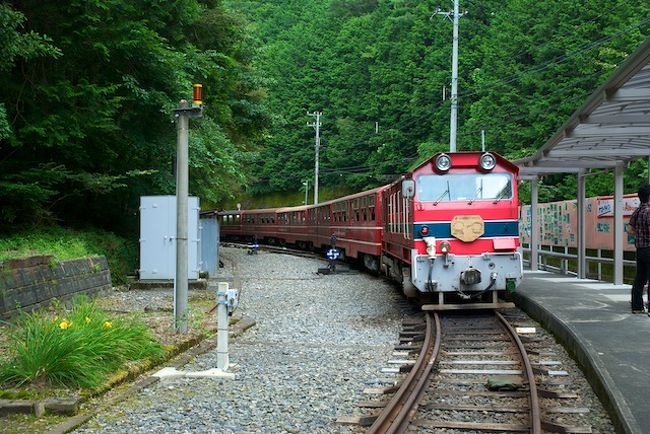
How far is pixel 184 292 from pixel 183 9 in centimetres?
1035

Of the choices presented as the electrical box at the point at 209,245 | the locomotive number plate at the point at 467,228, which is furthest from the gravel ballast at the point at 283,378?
the electrical box at the point at 209,245

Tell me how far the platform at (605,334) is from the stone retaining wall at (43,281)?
6689mm

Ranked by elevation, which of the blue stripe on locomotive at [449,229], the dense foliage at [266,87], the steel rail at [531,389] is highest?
the dense foliage at [266,87]

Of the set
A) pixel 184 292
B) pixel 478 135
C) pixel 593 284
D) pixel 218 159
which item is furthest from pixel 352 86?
pixel 184 292

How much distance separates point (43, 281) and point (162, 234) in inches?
169

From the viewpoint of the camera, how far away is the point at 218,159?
18.4 meters

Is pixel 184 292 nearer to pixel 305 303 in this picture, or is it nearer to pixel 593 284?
pixel 305 303

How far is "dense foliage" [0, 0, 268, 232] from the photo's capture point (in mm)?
14281

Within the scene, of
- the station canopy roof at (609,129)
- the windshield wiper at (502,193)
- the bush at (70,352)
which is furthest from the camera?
the windshield wiper at (502,193)

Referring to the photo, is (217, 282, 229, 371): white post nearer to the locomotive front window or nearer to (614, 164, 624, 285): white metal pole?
the locomotive front window

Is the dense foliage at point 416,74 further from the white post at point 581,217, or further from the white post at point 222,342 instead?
the white post at point 222,342

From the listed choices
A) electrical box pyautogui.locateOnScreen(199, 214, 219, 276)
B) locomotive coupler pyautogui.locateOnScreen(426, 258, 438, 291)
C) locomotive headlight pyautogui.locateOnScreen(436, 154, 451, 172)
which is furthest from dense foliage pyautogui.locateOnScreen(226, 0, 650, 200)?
locomotive coupler pyautogui.locateOnScreen(426, 258, 438, 291)

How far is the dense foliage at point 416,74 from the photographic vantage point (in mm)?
37281

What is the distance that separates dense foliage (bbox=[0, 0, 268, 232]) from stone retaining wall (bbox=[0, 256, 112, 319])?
6.62ft
